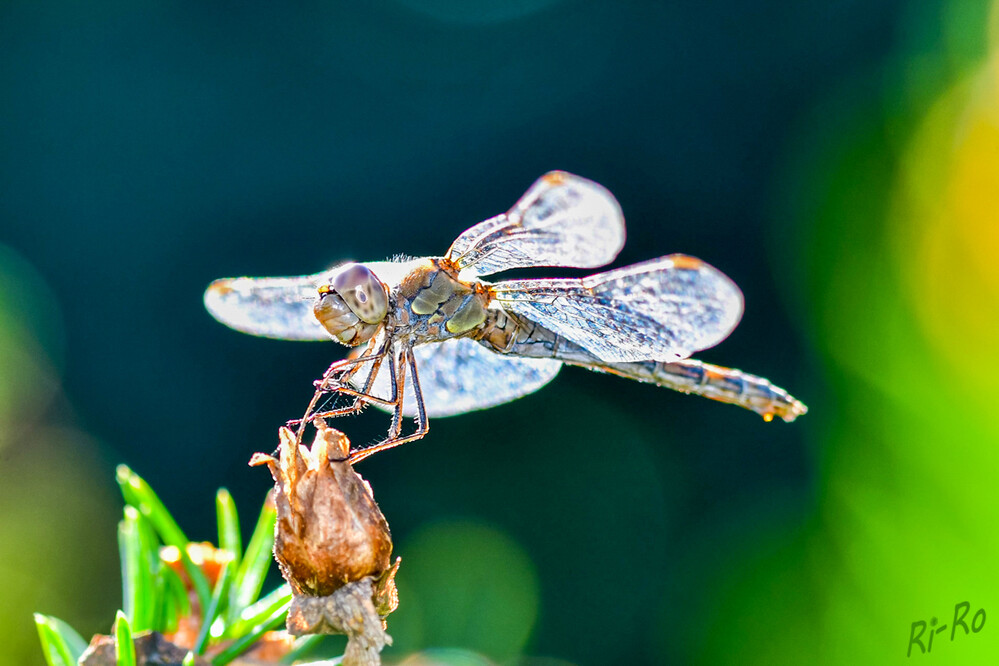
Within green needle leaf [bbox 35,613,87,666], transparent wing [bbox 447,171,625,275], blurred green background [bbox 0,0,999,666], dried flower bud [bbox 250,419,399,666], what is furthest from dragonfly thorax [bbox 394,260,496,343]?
blurred green background [bbox 0,0,999,666]

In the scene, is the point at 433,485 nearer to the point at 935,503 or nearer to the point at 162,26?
the point at 935,503

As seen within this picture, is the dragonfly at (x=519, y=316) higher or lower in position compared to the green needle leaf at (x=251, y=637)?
higher

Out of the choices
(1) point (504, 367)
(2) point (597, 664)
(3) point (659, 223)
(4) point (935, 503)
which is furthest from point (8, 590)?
(3) point (659, 223)

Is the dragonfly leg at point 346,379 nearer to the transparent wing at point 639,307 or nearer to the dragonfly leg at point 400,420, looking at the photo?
the dragonfly leg at point 400,420

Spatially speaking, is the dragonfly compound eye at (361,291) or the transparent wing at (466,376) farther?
the transparent wing at (466,376)

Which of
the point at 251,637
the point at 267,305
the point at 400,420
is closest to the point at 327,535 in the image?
the point at 251,637

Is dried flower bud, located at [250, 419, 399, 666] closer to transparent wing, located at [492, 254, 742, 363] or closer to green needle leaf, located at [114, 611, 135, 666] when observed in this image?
green needle leaf, located at [114, 611, 135, 666]

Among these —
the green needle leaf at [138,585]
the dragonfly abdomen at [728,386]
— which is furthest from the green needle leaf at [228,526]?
the dragonfly abdomen at [728,386]

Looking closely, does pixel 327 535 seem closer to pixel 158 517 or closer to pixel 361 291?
pixel 158 517
